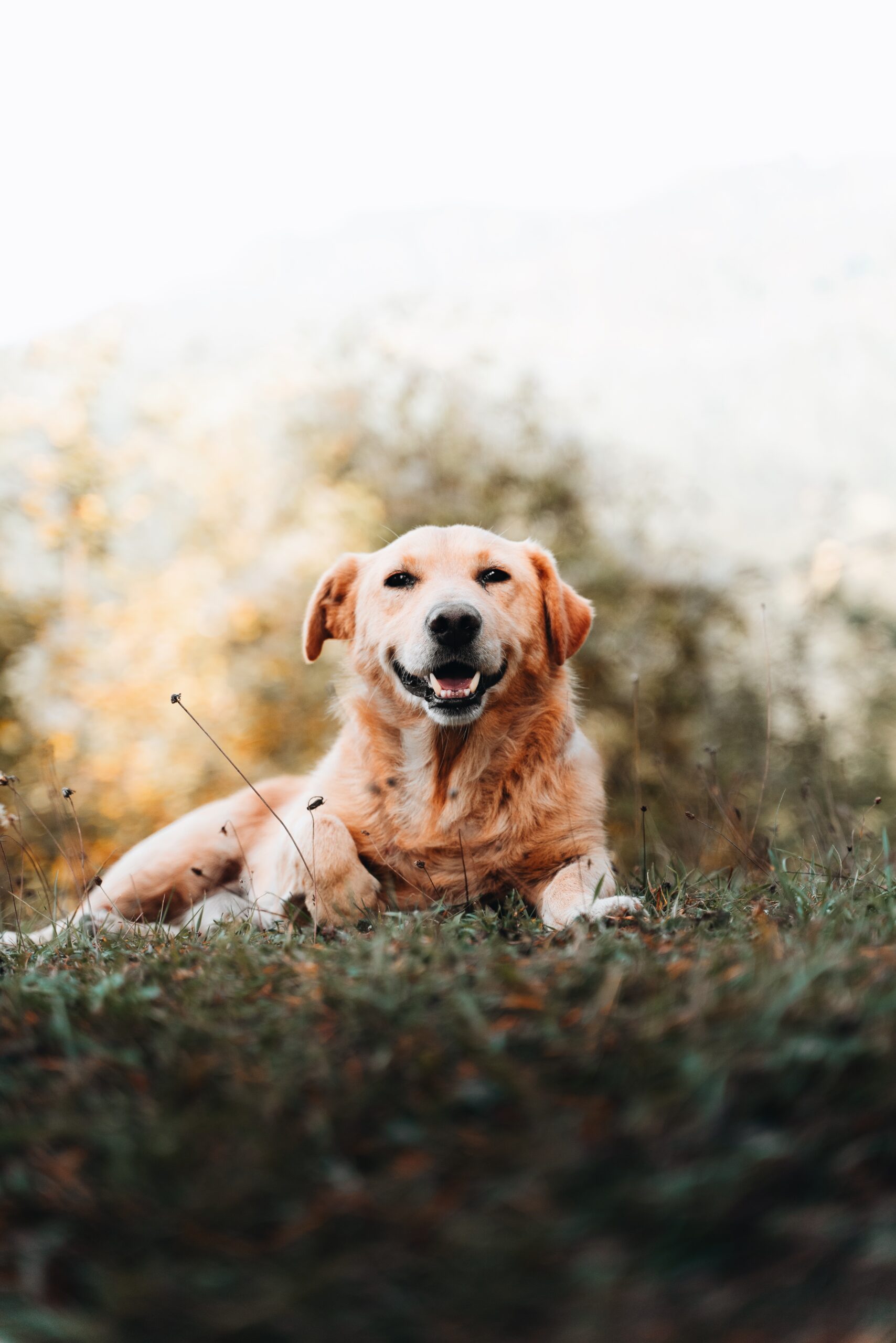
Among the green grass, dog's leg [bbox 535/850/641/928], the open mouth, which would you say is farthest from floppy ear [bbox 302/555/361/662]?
the green grass

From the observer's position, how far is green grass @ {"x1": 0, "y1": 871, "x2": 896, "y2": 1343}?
Result: 1287 mm

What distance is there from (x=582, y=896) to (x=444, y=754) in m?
0.76

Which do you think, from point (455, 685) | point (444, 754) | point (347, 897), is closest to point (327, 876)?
point (347, 897)

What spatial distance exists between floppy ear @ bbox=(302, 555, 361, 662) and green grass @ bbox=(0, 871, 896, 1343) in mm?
2243

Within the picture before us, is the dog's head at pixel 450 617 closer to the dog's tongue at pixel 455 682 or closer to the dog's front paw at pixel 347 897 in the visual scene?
the dog's tongue at pixel 455 682

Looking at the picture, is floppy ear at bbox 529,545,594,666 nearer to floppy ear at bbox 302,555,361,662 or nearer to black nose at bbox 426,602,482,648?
black nose at bbox 426,602,482,648

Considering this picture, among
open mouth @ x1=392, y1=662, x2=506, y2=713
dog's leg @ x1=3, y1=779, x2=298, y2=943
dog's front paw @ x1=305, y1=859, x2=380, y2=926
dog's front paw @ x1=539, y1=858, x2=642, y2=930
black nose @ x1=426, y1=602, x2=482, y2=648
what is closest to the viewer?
dog's front paw @ x1=539, y1=858, x2=642, y2=930

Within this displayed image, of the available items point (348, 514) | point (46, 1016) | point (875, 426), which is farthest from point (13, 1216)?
point (875, 426)

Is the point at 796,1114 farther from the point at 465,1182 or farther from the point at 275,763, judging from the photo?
the point at 275,763

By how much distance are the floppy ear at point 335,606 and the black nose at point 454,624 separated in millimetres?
739

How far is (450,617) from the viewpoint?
3.41 m

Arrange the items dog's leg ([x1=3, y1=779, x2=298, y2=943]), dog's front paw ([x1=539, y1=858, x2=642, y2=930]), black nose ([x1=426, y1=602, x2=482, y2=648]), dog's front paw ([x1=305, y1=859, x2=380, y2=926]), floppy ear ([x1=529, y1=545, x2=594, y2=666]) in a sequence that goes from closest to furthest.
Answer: dog's front paw ([x1=539, y1=858, x2=642, y2=930])
dog's front paw ([x1=305, y1=859, x2=380, y2=926])
black nose ([x1=426, y1=602, x2=482, y2=648])
floppy ear ([x1=529, y1=545, x2=594, y2=666])
dog's leg ([x1=3, y1=779, x2=298, y2=943])

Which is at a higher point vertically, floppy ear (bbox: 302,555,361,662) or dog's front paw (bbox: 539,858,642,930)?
floppy ear (bbox: 302,555,361,662)

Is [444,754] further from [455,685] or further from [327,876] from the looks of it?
[327,876]
